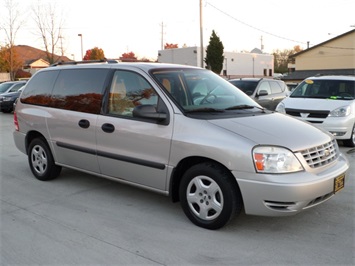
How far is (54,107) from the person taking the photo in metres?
5.52

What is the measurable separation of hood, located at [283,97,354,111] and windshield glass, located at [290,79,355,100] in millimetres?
301

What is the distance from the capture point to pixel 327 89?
9320mm

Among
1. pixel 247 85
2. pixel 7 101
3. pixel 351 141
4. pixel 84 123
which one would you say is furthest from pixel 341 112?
pixel 7 101

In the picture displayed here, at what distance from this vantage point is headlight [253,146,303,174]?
11.7ft

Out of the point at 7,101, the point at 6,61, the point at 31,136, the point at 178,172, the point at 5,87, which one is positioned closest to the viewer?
the point at 178,172

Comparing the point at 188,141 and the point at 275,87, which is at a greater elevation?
the point at 275,87

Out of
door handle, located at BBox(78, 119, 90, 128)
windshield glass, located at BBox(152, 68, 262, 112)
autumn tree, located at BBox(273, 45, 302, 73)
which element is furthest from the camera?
autumn tree, located at BBox(273, 45, 302, 73)

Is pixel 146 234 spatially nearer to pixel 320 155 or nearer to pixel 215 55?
pixel 320 155

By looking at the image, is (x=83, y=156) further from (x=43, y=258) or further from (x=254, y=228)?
(x=254, y=228)

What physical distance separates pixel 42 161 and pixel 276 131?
369 cm

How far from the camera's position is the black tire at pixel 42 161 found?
574cm

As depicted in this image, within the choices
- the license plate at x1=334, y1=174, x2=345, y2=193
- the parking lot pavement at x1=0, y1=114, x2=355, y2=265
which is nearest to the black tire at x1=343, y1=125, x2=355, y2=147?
the parking lot pavement at x1=0, y1=114, x2=355, y2=265

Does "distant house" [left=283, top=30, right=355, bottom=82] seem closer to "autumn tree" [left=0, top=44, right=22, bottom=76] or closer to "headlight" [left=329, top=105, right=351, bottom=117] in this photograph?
"autumn tree" [left=0, top=44, right=22, bottom=76]

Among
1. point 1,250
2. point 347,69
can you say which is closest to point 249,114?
point 1,250
